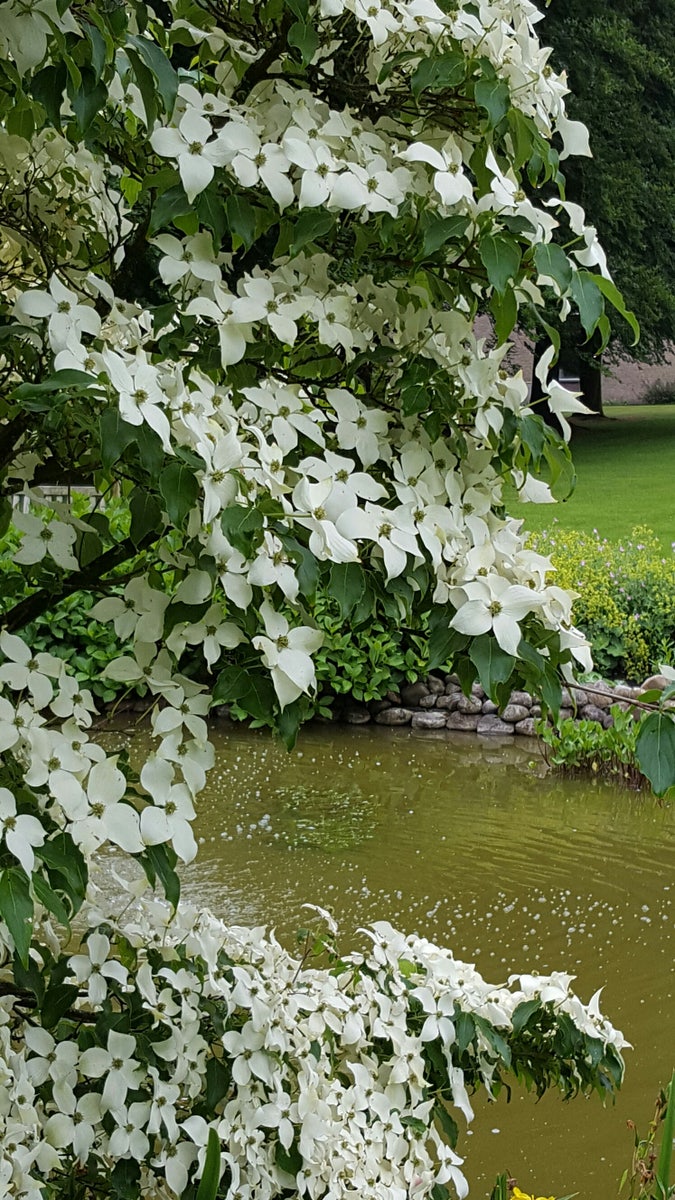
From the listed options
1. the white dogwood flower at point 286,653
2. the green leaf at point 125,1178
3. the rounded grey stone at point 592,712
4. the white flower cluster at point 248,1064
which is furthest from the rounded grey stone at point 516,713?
the white dogwood flower at point 286,653

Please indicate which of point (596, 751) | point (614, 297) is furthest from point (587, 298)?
point (596, 751)

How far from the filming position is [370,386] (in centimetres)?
188

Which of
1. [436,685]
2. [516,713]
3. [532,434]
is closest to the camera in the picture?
[532,434]

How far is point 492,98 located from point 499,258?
0.57 ft

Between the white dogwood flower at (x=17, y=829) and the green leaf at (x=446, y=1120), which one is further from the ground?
the white dogwood flower at (x=17, y=829)

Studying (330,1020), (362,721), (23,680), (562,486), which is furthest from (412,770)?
(562,486)

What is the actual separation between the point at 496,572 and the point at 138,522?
0.45 meters

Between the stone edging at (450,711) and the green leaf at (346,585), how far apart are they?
6806 millimetres

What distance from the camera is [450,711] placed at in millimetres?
8547

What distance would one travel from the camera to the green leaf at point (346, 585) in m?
1.50

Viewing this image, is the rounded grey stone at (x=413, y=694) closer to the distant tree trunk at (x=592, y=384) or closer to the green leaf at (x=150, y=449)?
the green leaf at (x=150, y=449)

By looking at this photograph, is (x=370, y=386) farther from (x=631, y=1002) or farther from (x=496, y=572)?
(x=631, y=1002)

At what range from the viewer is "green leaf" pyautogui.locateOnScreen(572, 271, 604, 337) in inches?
61.5

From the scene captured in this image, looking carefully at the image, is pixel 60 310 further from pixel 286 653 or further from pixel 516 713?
pixel 516 713
